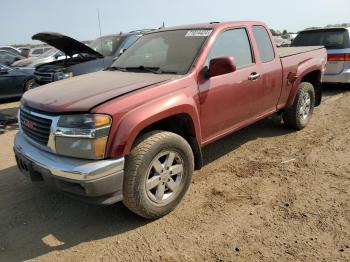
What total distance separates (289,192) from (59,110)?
2497 millimetres

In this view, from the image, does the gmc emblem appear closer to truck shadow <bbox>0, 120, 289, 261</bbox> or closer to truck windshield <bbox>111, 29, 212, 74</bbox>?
truck shadow <bbox>0, 120, 289, 261</bbox>

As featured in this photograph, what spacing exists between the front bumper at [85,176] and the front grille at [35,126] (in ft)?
0.54

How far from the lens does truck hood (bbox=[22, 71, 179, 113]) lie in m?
3.16

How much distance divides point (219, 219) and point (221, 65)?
1536mm

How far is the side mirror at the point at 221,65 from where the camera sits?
3721 mm

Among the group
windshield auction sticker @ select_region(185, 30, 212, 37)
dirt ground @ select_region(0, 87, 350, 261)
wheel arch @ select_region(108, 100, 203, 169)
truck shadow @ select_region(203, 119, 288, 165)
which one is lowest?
dirt ground @ select_region(0, 87, 350, 261)

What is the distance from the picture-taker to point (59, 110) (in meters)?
3.12

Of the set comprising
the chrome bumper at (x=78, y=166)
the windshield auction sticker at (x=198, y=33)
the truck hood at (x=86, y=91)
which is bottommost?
the chrome bumper at (x=78, y=166)

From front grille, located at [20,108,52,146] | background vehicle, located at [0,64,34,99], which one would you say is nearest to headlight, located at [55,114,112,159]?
front grille, located at [20,108,52,146]

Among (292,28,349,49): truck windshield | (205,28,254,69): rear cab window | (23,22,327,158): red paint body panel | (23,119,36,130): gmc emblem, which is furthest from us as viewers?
(292,28,349,49): truck windshield

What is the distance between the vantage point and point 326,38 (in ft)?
28.9

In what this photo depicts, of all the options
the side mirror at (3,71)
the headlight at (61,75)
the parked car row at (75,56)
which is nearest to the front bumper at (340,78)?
the parked car row at (75,56)

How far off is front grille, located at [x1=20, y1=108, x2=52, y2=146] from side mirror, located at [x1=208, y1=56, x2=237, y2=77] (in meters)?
1.70

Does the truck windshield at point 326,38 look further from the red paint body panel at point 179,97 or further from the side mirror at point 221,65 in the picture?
the side mirror at point 221,65
